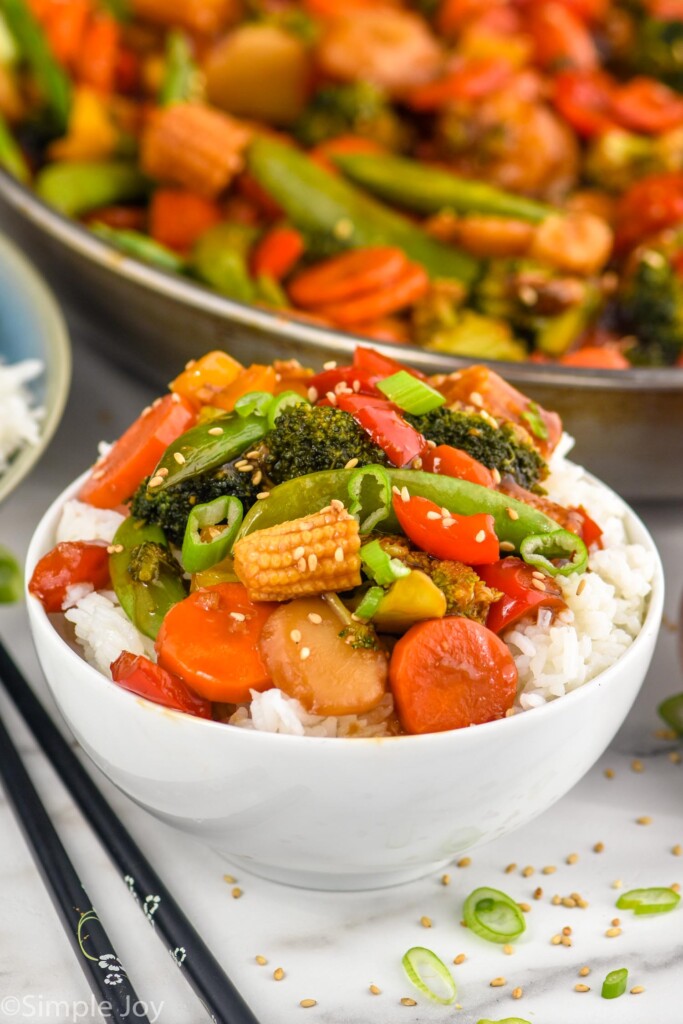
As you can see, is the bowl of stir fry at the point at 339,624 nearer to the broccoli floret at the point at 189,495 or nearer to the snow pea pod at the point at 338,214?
the broccoli floret at the point at 189,495

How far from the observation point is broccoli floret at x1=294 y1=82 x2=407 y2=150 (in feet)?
12.9

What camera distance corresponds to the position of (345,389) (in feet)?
6.25

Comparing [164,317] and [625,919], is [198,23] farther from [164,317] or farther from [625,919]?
[625,919]

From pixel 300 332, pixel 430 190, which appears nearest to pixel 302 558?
pixel 300 332

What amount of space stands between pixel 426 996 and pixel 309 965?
0.20 m

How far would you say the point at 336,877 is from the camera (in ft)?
6.01

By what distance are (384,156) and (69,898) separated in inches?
115

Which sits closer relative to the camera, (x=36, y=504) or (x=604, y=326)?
(x=36, y=504)

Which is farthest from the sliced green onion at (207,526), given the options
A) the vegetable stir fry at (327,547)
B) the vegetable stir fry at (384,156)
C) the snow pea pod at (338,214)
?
the snow pea pod at (338,214)

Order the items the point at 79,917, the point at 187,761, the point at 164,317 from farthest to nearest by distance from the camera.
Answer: the point at 164,317 < the point at 79,917 < the point at 187,761

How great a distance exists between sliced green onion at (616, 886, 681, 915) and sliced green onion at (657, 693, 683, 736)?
1.37 feet

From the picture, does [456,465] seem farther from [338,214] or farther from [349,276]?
[338,214]

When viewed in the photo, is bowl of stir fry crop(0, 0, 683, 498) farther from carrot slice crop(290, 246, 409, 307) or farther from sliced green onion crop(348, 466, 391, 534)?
sliced green onion crop(348, 466, 391, 534)

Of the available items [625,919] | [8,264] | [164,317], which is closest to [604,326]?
[164,317]
